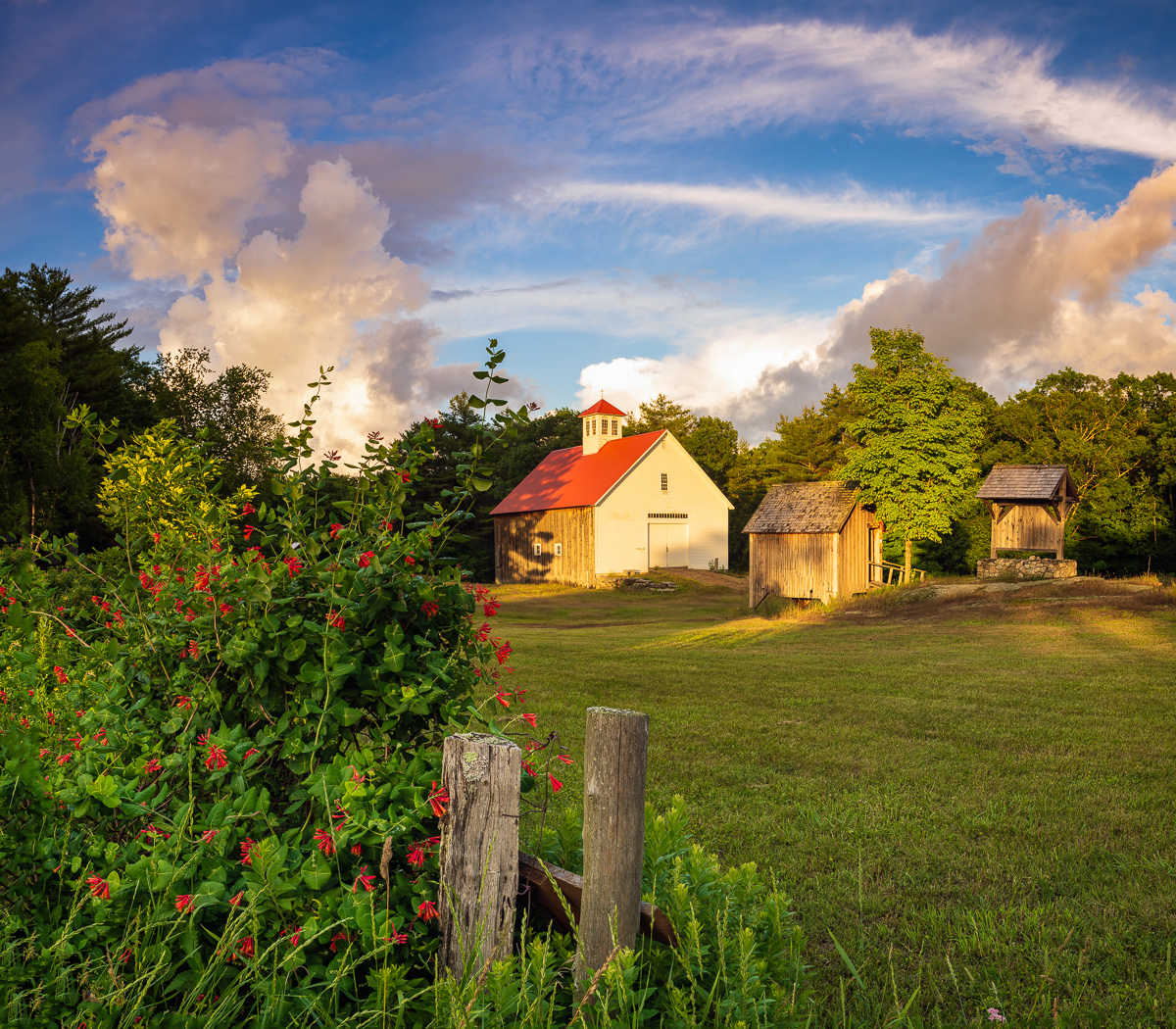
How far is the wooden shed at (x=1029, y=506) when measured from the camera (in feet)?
88.0

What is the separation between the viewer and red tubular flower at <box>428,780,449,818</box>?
7.77ft

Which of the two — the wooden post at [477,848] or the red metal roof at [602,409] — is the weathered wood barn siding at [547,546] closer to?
the red metal roof at [602,409]

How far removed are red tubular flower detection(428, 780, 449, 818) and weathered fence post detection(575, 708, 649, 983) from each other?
1.30 ft

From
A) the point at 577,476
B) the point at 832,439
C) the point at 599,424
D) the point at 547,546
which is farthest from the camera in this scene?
the point at 832,439

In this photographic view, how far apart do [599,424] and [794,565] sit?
22490 millimetres

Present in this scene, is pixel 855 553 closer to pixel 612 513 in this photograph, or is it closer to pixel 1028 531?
pixel 1028 531

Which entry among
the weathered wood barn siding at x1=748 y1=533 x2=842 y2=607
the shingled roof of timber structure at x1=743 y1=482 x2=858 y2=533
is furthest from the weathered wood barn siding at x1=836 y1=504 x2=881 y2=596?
the shingled roof of timber structure at x1=743 y1=482 x2=858 y2=533

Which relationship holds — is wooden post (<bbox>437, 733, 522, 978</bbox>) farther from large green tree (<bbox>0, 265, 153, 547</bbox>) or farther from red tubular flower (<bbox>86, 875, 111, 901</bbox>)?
large green tree (<bbox>0, 265, 153, 547</bbox>)

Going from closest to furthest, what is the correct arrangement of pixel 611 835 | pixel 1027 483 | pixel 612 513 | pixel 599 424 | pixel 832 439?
1. pixel 611 835
2. pixel 1027 483
3. pixel 612 513
4. pixel 599 424
5. pixel 832 439

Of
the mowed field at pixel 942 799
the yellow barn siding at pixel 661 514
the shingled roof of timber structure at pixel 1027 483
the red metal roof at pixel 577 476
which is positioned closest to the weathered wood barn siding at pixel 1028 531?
the shingled roof of timber structure at pixel 1027 483

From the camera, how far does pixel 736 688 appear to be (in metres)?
11.7

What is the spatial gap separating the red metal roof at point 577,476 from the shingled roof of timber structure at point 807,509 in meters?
14.4

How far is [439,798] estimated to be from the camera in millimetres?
2385

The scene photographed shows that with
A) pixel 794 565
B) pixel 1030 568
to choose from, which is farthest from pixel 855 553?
pixel 1030 568
